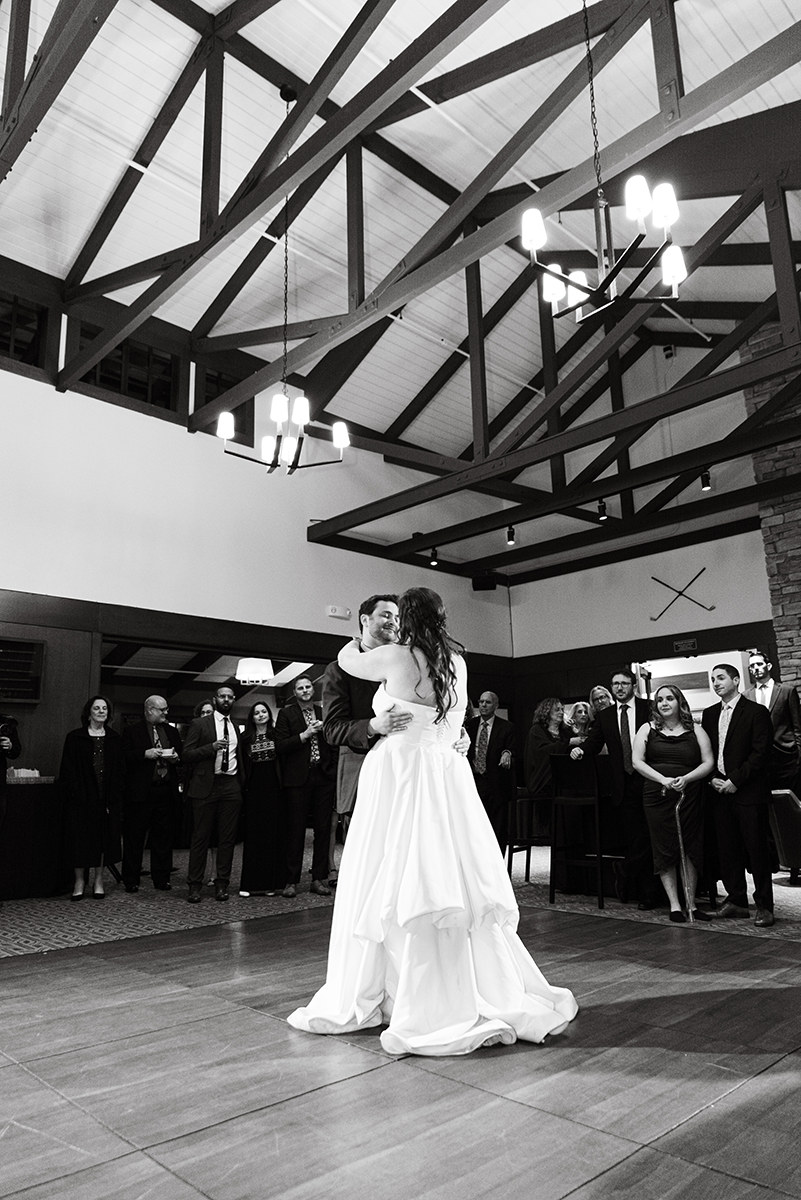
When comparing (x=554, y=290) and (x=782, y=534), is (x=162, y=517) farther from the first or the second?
(x=782, y=534)

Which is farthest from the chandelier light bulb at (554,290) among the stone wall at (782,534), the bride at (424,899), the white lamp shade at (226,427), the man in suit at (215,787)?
the stone wall at (782,534)

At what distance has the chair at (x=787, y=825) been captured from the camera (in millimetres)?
5898

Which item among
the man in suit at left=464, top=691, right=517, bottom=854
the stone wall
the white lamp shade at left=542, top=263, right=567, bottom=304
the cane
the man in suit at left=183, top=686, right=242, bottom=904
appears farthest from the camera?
the stone wall

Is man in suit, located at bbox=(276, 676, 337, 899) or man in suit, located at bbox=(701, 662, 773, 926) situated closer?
man in suit, located at bbox=(701, 662, 773, 926)

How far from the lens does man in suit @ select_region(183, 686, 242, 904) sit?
5.96m

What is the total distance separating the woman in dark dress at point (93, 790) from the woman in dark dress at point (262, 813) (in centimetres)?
104

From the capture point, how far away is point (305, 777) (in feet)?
20.3

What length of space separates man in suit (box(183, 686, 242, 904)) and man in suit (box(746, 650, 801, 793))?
12.2ft

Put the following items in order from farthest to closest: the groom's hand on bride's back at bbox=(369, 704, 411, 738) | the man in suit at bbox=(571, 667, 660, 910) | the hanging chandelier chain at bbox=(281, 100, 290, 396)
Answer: the hanging chandelier chain at bbox=(281, 100, 290, 396)
the man in suit at bbox=(571, 667, 660, 910)
the groom's hand on bride's back at bbox=(369, 704, 411, 738)

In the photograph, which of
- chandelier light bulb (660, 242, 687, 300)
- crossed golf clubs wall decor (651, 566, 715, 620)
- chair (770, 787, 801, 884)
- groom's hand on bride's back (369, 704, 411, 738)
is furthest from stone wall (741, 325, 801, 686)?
groom's hand on bride's back (369, 704, 411, 738)

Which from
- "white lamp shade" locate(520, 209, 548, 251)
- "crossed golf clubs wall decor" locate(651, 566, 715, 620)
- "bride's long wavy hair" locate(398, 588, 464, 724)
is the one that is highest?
"white lamp shade" locate(520, 209, 548, 251)

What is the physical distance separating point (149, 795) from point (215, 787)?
84cm

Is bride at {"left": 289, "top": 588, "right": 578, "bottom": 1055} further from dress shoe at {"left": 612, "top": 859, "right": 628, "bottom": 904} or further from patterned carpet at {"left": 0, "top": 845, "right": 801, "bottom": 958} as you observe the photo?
dress shoe at {"left": 612, "top": 859, "right": 628, "bottom": 904}

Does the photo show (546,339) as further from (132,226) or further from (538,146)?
(132,226)
